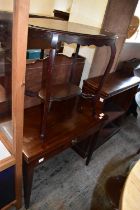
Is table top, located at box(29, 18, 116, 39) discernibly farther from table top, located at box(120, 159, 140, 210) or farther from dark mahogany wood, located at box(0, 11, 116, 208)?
table top, located at box(120, 159, 140, 210)

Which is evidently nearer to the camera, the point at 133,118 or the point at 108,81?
the point at 108,81

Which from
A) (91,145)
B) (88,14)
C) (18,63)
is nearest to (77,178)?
(91,145)

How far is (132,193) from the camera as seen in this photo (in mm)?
773

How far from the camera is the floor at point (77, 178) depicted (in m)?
1.49

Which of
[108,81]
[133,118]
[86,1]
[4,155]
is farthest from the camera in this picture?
[133,118]

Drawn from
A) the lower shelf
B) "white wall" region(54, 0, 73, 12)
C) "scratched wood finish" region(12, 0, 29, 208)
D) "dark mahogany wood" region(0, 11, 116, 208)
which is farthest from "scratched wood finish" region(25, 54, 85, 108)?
"white wall" region(54, 0, 73, 12)

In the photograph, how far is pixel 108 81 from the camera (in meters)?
1.96

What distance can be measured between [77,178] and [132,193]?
1.01m

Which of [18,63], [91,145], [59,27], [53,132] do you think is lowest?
[91,145]

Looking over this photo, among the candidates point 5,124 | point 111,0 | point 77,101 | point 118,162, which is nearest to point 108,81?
point 77,101

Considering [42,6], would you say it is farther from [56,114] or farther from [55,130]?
[55,130]

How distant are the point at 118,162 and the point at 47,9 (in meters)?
3.58

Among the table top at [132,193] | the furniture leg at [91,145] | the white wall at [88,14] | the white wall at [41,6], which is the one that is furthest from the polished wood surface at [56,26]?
the white wall at [41,6]

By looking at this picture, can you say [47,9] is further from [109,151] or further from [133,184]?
[133,184]
